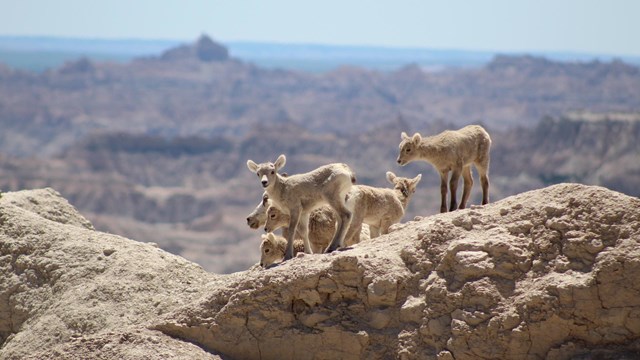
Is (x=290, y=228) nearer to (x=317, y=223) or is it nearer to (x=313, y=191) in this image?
(x=313, y=191)

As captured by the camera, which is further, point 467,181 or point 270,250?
point 467,181

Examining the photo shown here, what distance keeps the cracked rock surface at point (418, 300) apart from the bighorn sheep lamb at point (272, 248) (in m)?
0.94

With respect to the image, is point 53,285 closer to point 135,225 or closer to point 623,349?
point 623,349

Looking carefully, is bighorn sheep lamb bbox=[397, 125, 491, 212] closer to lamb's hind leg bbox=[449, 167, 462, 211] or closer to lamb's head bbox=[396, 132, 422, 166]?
lamb's hind leg bbox=[449, 167, 462, 211]

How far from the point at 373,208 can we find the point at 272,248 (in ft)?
5.52

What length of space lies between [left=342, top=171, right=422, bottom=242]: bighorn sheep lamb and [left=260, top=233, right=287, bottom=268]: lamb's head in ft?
3.25

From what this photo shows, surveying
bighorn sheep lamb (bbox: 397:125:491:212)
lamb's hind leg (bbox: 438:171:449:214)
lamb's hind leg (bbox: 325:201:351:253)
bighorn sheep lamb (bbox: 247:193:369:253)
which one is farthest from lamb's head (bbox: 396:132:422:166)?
lamb's hind leg (bbox: 325:201:351:253)

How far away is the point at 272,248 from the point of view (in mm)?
13656

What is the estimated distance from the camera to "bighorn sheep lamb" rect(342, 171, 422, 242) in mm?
13977

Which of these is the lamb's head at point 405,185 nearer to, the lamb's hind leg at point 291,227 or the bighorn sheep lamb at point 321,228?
the bighorn sheep lamb at point 321,228

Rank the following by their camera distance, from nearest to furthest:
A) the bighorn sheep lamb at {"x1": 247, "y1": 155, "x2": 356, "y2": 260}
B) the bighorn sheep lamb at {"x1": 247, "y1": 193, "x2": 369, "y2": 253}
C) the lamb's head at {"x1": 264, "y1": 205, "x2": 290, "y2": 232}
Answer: the bighorn sheep lamb at {"x1": 247, "y1": 155, "x2": 356, "y2": 260} < the lamb's head at {"x1": 264, "y1": 205, "x2": 290, "y2": 232} < the bighorn sheep lamb at {"x1": 247, "y1": 193, "x2": 369, "y2": 253}

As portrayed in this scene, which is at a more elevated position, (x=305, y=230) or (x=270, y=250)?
(x=305, y=230)

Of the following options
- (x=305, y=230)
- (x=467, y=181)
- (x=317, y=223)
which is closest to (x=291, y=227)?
(x=305, y=230)

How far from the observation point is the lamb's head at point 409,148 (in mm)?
15812
